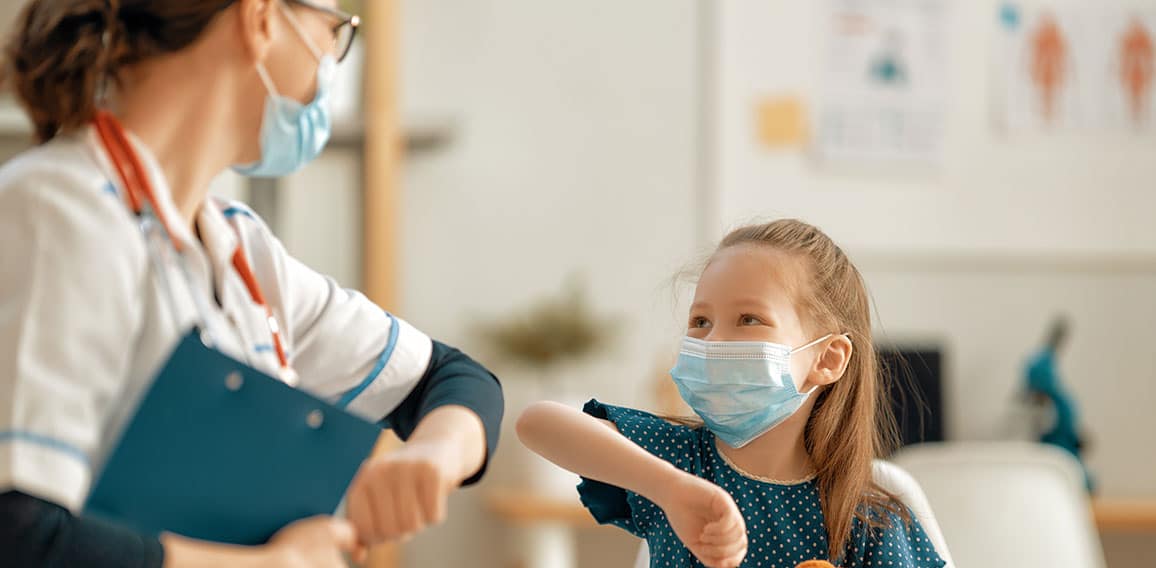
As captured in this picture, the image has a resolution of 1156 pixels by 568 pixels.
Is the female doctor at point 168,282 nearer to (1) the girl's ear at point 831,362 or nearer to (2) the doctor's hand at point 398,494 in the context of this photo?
(2) the doctor's hand at point 398,494

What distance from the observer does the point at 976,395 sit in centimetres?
347

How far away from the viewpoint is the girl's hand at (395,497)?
0.79 m

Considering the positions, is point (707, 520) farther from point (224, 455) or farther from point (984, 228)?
point (984, 228)

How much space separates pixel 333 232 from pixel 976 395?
73.4 inches

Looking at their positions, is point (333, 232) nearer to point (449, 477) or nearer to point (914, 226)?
point (914, 226)

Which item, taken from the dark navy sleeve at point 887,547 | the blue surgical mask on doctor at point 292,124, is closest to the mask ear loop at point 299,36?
the blue surgical mask on doctor at point 292,124

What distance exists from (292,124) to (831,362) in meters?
0.60

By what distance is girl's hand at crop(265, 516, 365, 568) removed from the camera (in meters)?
0.75

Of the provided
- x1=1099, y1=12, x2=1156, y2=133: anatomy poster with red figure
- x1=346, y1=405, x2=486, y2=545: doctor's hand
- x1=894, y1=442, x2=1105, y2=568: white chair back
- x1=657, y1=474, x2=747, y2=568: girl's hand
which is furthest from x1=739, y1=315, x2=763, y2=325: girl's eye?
x1=1099, y1=12, x2=1156, y2=133: anatomy poster with red figure

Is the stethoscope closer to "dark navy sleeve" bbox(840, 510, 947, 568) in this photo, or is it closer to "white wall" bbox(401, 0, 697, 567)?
"dark navy sleeve" bbox(840, 510, 947, 568)

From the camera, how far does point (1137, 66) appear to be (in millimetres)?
3570

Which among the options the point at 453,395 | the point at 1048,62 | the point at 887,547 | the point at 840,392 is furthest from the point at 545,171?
the point at 453,395

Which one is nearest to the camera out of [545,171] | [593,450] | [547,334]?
[593,450]

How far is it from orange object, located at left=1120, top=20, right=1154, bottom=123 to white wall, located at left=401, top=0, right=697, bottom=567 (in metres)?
1.32
